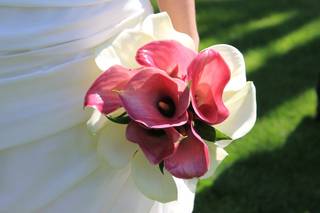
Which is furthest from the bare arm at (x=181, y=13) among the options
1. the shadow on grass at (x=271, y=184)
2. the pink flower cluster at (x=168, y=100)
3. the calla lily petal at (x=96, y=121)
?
the shadow on grass at (x=271, y=184)

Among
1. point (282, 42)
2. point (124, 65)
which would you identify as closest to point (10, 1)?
point (124, 65)

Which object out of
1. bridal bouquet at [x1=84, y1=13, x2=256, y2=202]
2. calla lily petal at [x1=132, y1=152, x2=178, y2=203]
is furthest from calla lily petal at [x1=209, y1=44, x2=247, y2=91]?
calla lily petal at [x1=132, y1=152, x2=178, y2=203]

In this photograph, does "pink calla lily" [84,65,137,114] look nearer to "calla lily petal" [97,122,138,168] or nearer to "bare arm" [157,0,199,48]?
"calla lily petal" [97,122,138,168]

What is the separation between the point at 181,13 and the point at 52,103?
375 mm

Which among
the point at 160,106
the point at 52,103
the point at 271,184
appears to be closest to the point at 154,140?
the point at 160,106

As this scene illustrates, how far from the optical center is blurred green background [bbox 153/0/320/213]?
3.04 m

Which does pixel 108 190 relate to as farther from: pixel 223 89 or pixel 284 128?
pixel 284 128

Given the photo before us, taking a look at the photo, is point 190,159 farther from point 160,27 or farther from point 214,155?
point 160,27

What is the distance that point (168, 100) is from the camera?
4.18 ft

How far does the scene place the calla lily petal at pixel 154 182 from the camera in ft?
4.32

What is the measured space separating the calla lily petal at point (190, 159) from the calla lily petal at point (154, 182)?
56 millimetres

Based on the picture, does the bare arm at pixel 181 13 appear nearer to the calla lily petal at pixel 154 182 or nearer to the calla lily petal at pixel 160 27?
the calla lily petal at pixel 160 27

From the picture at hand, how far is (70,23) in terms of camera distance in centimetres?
132

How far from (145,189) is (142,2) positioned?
40 centimetres
